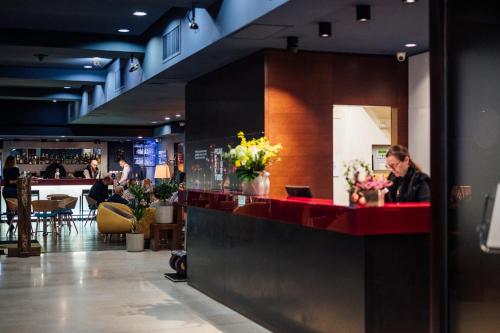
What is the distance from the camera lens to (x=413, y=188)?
6.01m

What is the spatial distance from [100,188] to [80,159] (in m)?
11.0

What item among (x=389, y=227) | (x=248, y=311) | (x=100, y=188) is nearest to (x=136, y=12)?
(x=248, y=311)

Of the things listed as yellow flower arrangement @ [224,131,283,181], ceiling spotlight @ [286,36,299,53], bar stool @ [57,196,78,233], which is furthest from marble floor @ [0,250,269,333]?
bar stool @ [57,196,78,233]

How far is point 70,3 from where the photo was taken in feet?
27.6

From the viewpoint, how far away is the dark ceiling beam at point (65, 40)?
10016 millimetres

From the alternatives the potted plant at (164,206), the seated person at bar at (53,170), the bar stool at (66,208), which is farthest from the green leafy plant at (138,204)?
the seated person at bar at (53,170)

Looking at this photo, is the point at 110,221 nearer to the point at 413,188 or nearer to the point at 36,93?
the point at 36,93

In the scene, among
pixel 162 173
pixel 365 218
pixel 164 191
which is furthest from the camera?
pixel 162 173

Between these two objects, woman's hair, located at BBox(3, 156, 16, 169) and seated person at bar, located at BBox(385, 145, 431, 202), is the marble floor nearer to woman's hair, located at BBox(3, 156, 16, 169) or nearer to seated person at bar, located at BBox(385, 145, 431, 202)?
seated person at bar, located at BBox(385, 145, 431, 202)

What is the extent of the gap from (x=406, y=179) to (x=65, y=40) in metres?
5.95

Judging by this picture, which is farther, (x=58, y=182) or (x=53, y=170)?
(x=53, y=170)

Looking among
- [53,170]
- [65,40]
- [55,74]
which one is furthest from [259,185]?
[53,170]

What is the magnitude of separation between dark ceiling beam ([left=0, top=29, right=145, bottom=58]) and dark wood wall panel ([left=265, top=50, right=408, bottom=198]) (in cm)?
355

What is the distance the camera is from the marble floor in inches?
262
